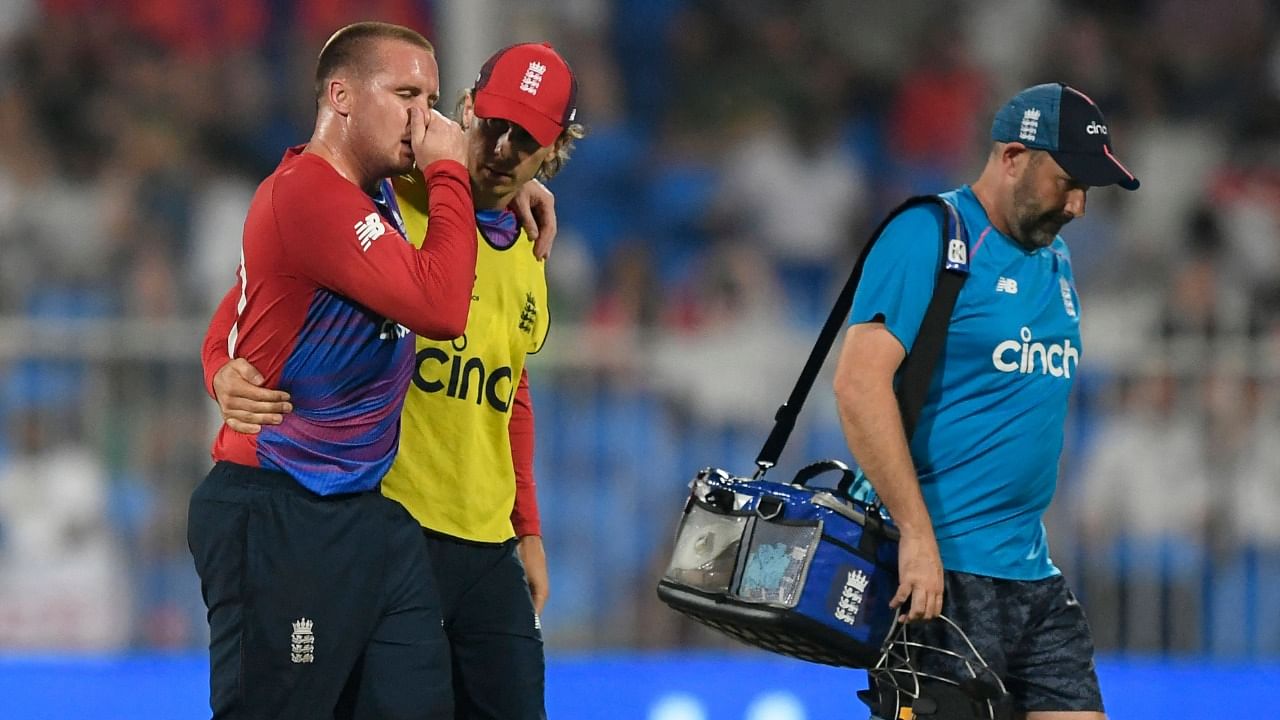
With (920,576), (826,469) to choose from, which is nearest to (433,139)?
(826,469)

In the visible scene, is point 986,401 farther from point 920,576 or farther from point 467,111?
point 467,111

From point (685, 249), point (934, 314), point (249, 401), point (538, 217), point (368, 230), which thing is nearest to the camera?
point (368, 230)

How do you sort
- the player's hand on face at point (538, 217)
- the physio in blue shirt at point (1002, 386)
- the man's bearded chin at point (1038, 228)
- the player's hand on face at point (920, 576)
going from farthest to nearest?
the player's hand on face at point (538, 217) → the man's bearded chin at point (1038, 228) → the physio in blue shirt at point (1002, 386) → the player's hand on face at point (920, 576)

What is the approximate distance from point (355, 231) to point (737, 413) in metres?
5.20

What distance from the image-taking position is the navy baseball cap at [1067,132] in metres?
4.56

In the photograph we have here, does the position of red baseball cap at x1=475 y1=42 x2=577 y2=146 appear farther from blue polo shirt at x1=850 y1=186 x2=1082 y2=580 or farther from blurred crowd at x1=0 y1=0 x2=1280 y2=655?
blurred crowd at x1=0 y1=0 x2=1280 y2=655

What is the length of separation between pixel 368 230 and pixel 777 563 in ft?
4.20

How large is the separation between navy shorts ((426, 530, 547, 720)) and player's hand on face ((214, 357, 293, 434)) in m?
0.76

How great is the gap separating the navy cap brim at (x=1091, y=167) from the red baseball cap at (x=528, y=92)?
1.23 metres

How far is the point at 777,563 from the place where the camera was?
4.37m

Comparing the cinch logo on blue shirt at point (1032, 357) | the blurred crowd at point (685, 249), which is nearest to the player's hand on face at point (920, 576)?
the cinch logo on blue shirt at point (1032, 357)

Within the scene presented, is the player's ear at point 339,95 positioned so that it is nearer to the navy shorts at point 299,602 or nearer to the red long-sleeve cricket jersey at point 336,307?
the red long-sleeve cricket jersey at point 336,307

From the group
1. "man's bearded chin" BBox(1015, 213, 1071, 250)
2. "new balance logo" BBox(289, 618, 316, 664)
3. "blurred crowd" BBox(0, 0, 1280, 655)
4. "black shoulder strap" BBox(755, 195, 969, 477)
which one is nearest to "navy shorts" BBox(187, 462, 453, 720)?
"new balance logo" BBox(289, 618, 316, 664)

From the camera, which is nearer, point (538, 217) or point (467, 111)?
point (467, 111)
